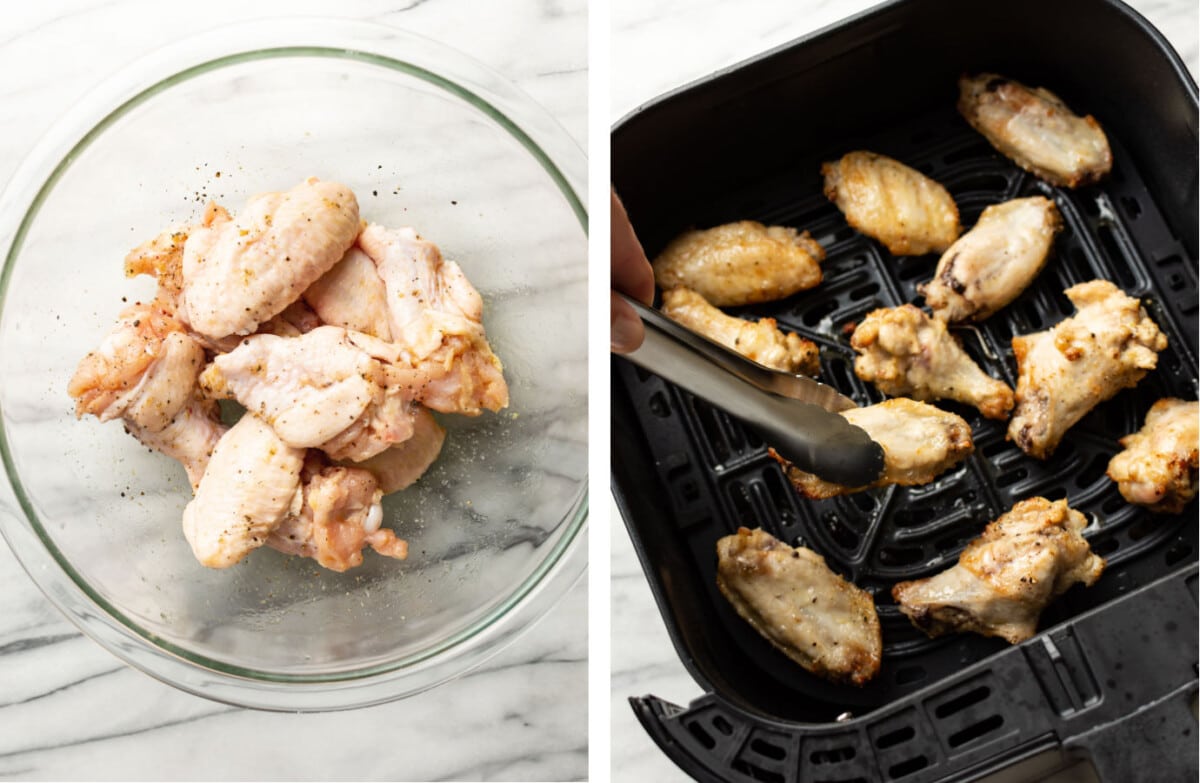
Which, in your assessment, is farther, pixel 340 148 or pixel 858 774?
pixel 340 148

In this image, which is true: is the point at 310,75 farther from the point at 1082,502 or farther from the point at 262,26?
the point at 1082,502

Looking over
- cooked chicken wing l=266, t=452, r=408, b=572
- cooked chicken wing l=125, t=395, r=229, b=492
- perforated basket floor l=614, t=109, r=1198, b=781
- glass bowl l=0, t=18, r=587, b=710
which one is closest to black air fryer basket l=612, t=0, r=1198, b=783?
perforated basket floor l=614, t=109, r=1198, b=781

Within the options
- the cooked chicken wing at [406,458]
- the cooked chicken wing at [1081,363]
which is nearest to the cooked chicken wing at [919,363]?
the cooked chicken wing at [1081,363]

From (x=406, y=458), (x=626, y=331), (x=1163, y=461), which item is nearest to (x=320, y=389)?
(x=406, y=458)

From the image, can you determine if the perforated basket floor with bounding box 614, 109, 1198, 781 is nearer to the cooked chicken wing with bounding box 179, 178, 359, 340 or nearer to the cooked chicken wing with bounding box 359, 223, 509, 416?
the cooked chicken wing with bounding box 359, 223, 509, 416

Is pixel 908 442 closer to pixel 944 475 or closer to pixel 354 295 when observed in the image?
pixel 944 475

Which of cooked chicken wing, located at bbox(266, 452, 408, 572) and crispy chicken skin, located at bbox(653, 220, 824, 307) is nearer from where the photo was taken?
cooked chicken wing, located at bbox(266, 452, 408, 572)

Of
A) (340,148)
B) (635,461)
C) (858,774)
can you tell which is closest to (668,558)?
(635,461)
